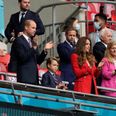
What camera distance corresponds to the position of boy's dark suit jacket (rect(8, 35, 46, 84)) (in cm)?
1080

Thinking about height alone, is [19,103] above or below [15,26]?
below

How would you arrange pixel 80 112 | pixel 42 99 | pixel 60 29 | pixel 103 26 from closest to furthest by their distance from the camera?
pixel 80 112
pixel 42 99
pixel 103 26
pixel 60 29

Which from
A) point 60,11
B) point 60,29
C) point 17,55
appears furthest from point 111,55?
point 60,11

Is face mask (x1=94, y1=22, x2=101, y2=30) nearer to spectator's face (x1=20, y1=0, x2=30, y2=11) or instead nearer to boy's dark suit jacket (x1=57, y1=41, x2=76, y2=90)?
boy's dark suit jacket (x1=57, y1=41, x2=76, y2=90)

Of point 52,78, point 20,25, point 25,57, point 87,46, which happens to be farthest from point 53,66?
point 20,25

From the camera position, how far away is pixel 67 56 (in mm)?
12031

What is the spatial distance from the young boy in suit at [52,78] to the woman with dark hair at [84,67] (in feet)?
0.94

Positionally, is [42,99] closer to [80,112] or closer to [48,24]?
[80,112]

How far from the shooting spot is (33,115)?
30.8ft

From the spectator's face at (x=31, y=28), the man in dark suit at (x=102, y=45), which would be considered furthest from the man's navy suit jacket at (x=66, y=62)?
the spectator's face at (x=31, y=28)

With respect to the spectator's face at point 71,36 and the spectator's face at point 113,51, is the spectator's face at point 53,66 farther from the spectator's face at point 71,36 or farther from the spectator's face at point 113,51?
the spectator's face at point 113,51

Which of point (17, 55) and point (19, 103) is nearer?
point (19, 103)

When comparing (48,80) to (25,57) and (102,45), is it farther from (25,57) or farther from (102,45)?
(102,45)

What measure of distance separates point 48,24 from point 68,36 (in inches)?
123
